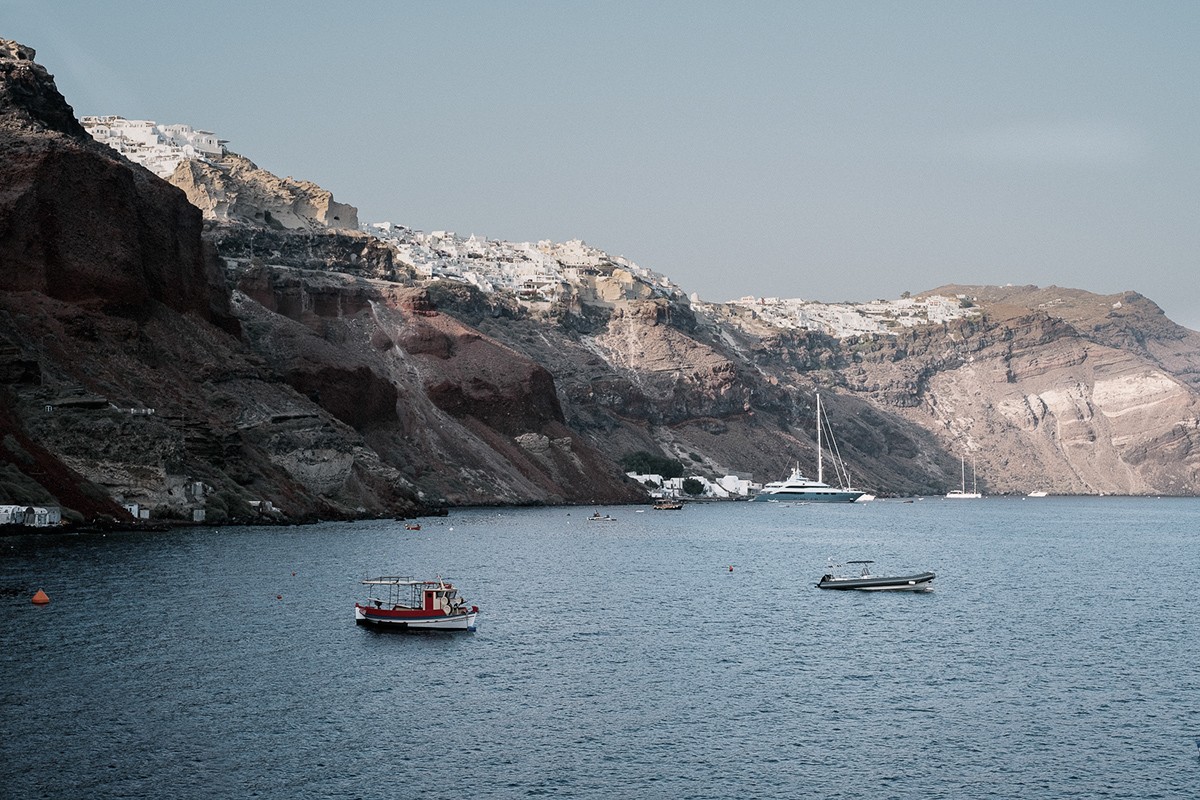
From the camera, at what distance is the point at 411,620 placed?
229ft

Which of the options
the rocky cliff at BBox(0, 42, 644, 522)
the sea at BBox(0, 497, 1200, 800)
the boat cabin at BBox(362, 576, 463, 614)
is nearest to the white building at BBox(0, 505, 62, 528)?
the sea at BBox(0, 497, 1200, 800)

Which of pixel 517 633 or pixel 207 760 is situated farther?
pixel 517 633

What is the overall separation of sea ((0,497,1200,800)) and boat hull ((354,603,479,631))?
0.61 meters

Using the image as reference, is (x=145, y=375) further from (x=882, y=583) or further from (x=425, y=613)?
Answer: (x=882, y=583)

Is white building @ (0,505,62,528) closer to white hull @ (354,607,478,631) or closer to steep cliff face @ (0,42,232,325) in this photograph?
white hull @ (354,607,478,631)

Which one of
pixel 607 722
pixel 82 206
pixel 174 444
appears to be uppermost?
pixel 82 206

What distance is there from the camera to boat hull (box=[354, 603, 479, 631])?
69750 millimetres

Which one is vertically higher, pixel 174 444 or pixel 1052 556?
pixel 174 444

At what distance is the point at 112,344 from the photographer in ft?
446

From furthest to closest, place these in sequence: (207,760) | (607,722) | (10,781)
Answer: (607,722) < (207,760) < (10,781)

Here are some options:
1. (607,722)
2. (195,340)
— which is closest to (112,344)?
(195,340)

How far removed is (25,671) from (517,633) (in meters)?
24.8

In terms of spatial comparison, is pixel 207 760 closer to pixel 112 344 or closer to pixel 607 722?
pixel 607 722

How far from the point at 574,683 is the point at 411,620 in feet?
49.9
